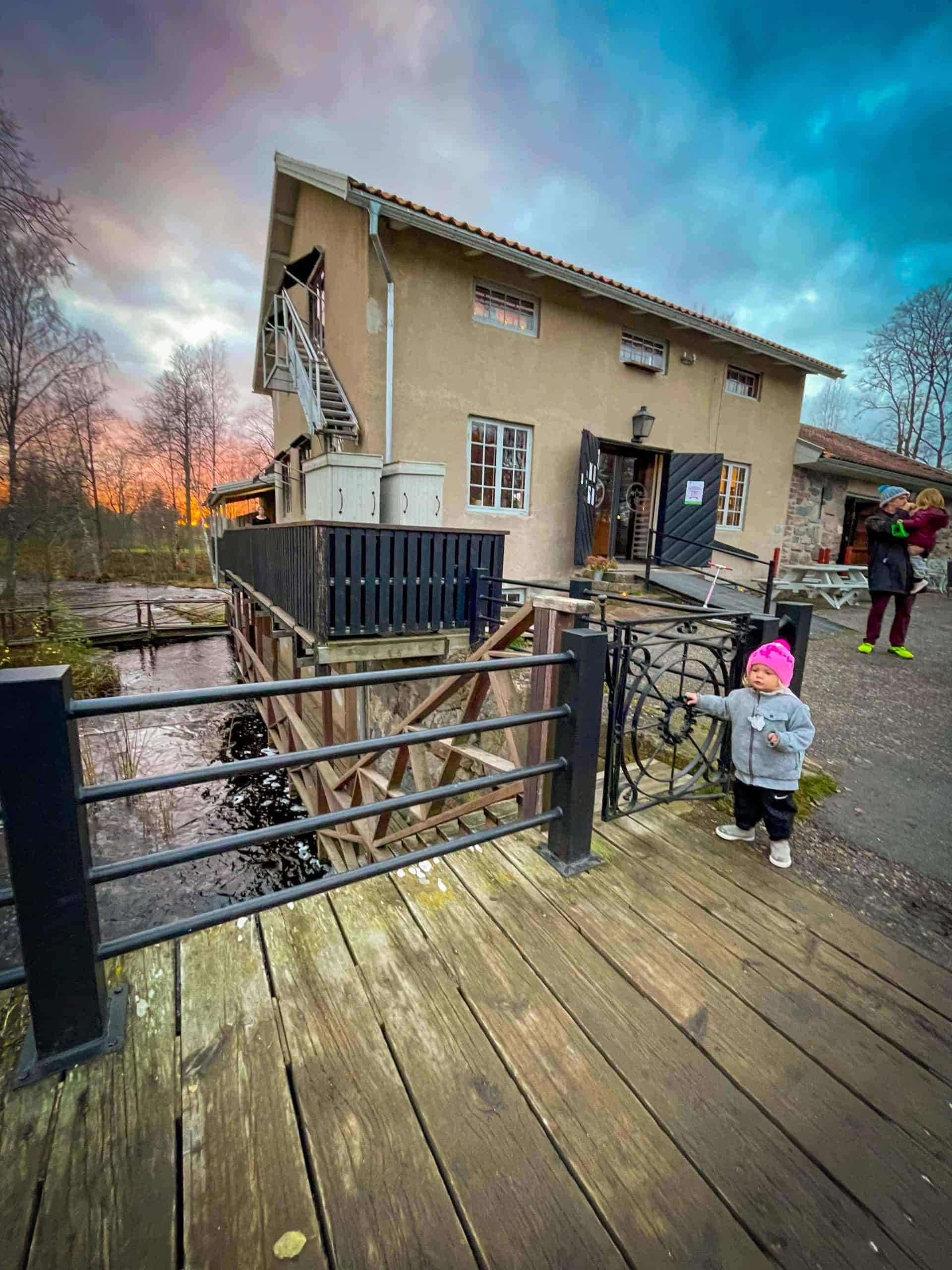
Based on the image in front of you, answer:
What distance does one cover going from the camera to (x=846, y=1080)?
134cm

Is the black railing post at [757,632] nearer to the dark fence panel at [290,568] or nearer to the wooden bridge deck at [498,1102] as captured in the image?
the wooden bridge deck at [498,1102]

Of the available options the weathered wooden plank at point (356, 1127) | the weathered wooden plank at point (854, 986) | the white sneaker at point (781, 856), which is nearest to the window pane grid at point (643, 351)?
the white sneaker at point (781, 856)

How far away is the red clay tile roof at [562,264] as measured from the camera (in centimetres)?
686

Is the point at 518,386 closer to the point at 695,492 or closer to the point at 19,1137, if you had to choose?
the point at 695,492

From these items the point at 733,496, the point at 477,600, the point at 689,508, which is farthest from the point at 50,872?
the point at 733,496

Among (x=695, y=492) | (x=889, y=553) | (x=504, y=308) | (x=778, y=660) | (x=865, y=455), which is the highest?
(x=504, y=308)

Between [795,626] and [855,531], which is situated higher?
[855,531]

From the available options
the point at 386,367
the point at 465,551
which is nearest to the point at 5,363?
the point at 386,367

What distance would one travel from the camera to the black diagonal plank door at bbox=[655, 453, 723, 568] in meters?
10.9

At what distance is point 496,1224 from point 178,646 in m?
18.0

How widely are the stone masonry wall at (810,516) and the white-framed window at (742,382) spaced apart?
7.47ft

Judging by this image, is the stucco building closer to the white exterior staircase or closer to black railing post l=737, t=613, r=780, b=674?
the white exterior staircase

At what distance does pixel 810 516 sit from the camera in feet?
43.4

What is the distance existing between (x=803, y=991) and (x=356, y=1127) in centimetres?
137
